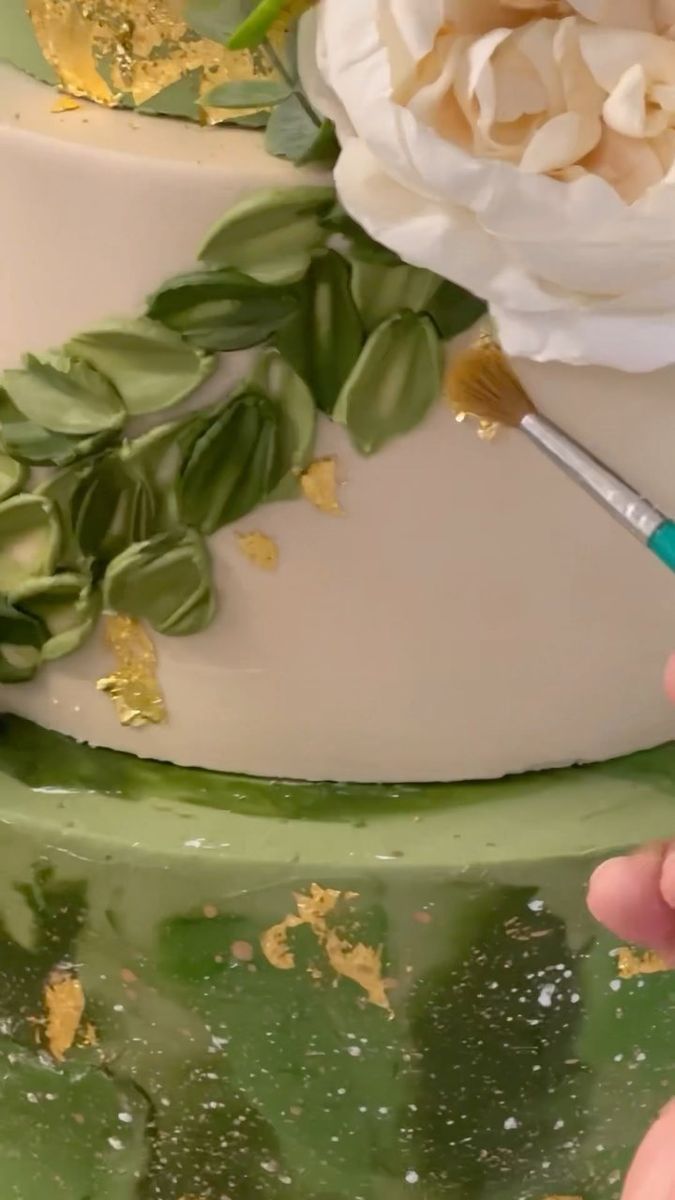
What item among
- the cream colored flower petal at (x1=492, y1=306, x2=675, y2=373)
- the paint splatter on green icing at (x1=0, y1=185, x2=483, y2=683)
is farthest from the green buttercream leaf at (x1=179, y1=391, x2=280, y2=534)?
the cream colored flower petal at (x1=492, y1=306, x2=675, y2=373)

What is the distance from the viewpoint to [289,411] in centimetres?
47

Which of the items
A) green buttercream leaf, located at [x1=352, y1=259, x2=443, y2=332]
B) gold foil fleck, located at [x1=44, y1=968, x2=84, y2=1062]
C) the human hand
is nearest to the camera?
the human hand

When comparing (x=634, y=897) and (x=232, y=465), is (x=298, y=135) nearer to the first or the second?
(x=232, y=465)

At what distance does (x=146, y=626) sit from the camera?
52 cm

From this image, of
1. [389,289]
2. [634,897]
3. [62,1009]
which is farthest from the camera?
[62,1009]

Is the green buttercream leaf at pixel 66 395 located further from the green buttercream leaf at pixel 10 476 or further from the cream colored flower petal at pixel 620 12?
the cream colored flower petal at pixel 620 12

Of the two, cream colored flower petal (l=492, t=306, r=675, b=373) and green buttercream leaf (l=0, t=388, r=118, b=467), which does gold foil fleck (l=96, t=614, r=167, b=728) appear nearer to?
green buttercream leaf (l=0, t=388, r=118, b=467)

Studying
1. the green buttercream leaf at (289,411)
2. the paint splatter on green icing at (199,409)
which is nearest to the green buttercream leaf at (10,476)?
the paint splatter on green icing at (199,409)

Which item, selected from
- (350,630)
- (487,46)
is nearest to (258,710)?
(350,630)

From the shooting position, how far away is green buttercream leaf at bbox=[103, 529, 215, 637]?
50cm

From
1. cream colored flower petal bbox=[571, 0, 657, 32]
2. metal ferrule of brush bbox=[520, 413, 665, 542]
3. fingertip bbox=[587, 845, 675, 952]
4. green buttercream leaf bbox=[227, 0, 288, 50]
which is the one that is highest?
green buttercream leaf bbox=[227, 0, 288, 50]

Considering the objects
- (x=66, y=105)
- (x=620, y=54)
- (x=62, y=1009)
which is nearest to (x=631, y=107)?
(x=620, y=54)

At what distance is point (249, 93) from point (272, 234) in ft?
0.17

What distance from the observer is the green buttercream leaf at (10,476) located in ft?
1.68
